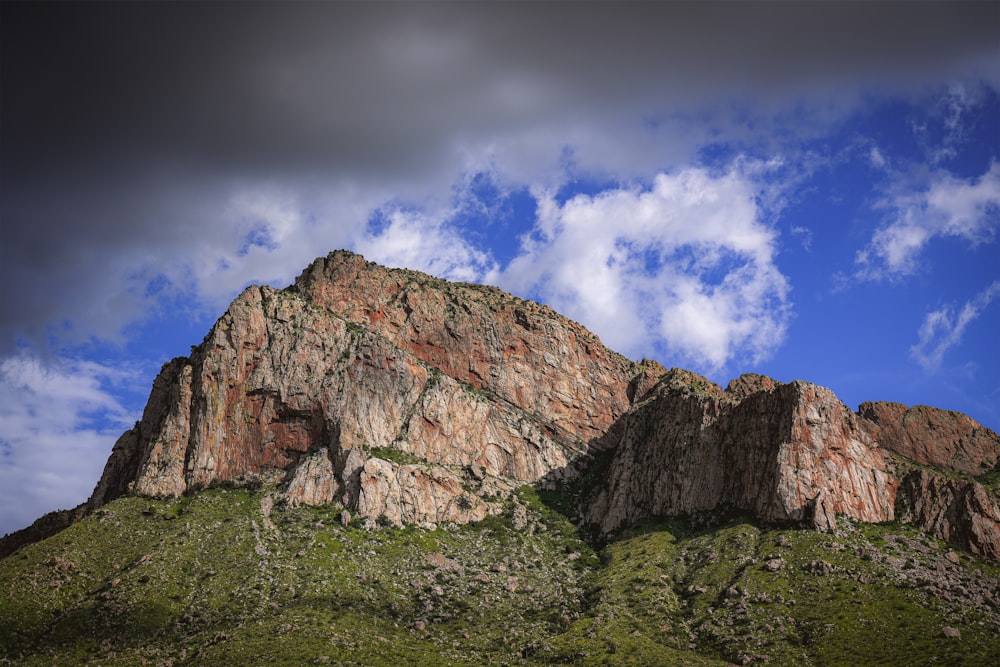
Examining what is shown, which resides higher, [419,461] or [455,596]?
[419,461]

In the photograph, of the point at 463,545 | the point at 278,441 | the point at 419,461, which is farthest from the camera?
the point at 419,461

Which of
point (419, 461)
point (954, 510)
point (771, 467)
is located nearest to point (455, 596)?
point (419, 461)

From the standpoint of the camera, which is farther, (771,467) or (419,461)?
(419,461)

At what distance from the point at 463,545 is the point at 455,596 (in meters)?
21.2

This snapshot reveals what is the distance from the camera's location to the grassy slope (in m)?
128

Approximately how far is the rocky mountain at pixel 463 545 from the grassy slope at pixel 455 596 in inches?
19.4

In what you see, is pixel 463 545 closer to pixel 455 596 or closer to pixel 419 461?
pixel 455 596

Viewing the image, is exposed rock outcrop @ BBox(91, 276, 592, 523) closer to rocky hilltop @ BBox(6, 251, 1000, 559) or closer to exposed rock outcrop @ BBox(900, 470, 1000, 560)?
rocky hilltop @ BBox(6, 251, 1000, 559)

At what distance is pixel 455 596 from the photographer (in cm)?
15750

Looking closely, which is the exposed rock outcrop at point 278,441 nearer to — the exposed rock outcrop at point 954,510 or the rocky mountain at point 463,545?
the rocky mountain at point 463,545

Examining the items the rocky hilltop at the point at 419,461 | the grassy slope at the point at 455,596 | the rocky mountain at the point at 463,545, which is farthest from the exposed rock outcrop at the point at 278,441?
the grassy slope at the point at 455,596

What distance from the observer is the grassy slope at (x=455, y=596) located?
12788 centimetres

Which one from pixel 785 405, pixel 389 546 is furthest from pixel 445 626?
pixel 785 405

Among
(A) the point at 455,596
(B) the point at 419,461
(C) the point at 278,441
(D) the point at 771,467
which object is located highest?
(C) the point at 278,441
